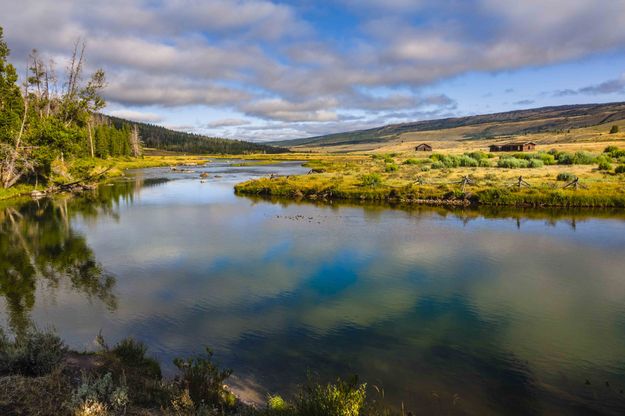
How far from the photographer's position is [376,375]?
11.4 metres

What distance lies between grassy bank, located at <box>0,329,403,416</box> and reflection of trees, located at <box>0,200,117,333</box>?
6318 millimetres

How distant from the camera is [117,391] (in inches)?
290

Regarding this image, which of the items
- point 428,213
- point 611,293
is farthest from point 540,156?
point 611,293

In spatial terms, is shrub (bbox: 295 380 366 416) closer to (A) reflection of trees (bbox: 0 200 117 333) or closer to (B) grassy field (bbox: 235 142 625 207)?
(A) reflection of trees (bbox: 0 200 117 333)

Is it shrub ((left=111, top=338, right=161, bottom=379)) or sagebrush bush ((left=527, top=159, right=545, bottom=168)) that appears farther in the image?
sagebrush bush ((left=527, top=159, right=545, bottom=168))

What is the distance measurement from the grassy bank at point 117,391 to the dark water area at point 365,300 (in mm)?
1548

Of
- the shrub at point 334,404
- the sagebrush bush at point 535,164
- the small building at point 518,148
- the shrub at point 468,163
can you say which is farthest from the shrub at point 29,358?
the small building at point 518,148

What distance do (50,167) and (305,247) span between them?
48413 mm

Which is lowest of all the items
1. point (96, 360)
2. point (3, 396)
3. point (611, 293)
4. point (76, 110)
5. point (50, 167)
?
point (611, 293)

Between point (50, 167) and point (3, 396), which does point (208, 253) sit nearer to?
point (3, 396)

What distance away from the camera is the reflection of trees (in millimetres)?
17342

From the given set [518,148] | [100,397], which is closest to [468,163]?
[518,148]

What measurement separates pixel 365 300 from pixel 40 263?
18065 mm

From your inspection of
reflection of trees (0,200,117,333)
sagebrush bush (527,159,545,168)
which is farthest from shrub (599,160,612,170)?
reflection of trees (0,200,117,333)
